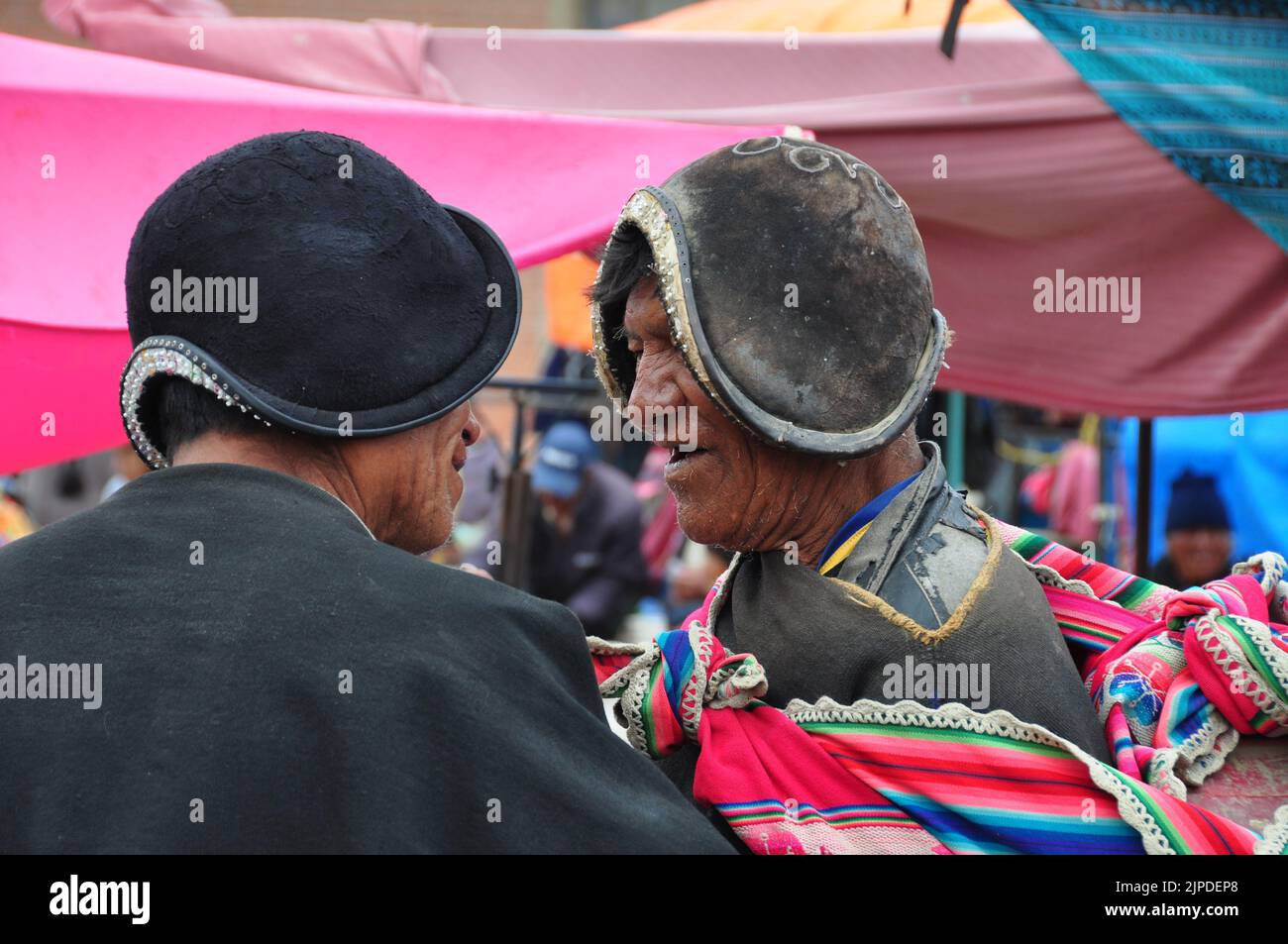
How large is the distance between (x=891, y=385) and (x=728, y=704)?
537 millimetres

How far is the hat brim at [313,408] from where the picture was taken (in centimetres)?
167

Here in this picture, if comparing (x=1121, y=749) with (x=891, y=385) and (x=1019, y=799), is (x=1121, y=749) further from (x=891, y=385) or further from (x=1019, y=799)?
(x=891, y=385)

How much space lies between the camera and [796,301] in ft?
6.76

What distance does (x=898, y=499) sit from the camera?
220cm

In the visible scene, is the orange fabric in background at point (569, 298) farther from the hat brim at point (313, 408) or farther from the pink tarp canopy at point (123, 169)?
the hat brim at point (313, 408)

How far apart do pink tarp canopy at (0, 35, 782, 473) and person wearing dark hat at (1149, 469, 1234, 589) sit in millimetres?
3403

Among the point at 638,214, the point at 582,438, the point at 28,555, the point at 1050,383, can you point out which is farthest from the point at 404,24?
the point at 582,438

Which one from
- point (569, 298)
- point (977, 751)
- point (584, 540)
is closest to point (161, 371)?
point (977, 751)

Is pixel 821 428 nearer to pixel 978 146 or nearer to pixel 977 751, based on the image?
pixel 977 751

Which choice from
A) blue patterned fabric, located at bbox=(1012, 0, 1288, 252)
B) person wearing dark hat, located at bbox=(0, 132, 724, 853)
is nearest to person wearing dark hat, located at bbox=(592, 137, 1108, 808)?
person wearing dark hat, located at bbox=(0, 132, 724, 853)

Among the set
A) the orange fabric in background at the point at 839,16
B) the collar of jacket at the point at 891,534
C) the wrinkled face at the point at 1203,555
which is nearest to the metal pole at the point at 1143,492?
the orange fabric in background at the point at 839,16

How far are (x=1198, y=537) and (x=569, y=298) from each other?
301 cm

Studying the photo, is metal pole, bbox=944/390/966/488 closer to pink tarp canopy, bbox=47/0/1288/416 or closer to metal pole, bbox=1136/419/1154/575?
metal pole, bbox=1136/419/1154/575

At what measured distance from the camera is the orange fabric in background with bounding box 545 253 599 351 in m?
6.34
